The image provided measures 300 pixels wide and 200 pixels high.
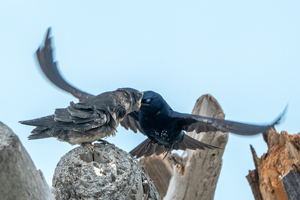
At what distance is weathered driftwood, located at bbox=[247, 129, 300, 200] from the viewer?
4.44 m

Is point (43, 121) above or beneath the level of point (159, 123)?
beneath

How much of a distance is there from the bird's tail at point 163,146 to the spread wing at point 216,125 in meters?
0.23

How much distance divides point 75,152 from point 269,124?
177cm

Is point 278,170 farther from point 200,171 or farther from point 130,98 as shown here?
point 130,98

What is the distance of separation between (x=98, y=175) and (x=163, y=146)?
6.58ft

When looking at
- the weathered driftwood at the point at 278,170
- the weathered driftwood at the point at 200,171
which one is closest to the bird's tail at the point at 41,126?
the weathered driftwood at the point at 200,171

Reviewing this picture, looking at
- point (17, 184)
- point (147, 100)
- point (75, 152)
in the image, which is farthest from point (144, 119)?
point (17, 184)

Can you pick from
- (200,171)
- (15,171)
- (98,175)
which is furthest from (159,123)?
(15,171)

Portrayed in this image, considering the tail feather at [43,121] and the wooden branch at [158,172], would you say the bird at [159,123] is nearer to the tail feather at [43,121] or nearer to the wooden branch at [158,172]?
the wooden branch at [158,172]

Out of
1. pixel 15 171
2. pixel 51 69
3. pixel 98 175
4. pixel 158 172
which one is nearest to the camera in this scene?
pixel 15 171

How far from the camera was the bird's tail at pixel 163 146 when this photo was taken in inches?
193

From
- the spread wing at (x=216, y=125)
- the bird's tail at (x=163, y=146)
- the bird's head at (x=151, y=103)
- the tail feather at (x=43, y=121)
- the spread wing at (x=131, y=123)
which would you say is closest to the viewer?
the tail feather at (x=43, y=121)

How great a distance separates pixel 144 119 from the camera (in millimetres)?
4719

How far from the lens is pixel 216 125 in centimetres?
413
